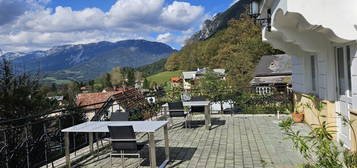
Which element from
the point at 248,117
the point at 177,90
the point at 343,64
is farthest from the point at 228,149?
the point at 177,90

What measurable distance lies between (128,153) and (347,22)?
13.0 feet

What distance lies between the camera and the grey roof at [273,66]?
30328mm

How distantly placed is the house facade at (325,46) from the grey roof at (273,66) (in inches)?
863

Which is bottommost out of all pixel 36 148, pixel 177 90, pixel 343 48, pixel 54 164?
pixel 54 164

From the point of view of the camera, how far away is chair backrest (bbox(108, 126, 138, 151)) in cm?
431

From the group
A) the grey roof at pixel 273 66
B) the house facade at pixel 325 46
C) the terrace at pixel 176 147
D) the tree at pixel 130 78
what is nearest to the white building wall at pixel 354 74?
the house facade at pixel 325 46

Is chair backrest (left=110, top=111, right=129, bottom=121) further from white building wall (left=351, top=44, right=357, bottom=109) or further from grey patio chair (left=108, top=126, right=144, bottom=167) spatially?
white building wall (left=351, top=44, right=357, bottom=109)

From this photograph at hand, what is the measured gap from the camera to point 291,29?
6.12 meters

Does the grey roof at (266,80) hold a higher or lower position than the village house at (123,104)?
higher

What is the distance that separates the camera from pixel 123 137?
436cm

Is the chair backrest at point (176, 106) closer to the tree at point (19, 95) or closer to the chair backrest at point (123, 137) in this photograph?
the chair backrest at point (123, 137)

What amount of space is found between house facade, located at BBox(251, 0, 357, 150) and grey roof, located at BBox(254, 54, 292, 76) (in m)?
21.9

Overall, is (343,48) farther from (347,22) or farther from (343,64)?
(347,22)

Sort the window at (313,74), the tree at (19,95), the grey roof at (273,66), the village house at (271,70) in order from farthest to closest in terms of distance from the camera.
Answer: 1. the grey roof at (273,66)
2. the village house at (271,70)
3. the tree at (19,95)
4. the window at (313,74)
